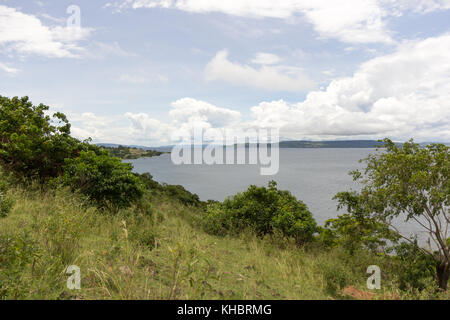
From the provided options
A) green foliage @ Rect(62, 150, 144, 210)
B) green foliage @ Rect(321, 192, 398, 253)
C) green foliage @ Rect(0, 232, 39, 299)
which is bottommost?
green foliage @ Rect(321, 192, 398, 253)

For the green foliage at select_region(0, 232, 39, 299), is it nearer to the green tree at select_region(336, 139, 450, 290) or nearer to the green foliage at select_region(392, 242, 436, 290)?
the green foliage at select_region(392, 242, 436, 290)

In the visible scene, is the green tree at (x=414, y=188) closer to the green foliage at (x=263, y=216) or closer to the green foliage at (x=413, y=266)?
the green foliage at (x=413, y=266)

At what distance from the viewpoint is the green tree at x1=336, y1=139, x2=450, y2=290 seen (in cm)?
843

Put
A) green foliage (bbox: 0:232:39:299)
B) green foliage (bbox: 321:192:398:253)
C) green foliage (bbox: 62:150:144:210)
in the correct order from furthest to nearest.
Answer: green foliage (bbox: 62:150:144:210), green foliage (bbox: 321:192:398:253), green foliage (bbox: 0:232:39:299)

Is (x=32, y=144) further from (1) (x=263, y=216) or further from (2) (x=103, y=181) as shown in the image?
(1) (x=263, y=216)

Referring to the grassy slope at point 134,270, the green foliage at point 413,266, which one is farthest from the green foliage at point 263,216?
the grassy slope at point 134,270

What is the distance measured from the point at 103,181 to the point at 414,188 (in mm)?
11331

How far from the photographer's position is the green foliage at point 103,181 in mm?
9930

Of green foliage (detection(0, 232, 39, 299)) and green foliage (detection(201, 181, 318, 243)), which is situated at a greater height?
green foliage (detection(0, 232, 39, 299))

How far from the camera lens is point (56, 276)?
144 inches

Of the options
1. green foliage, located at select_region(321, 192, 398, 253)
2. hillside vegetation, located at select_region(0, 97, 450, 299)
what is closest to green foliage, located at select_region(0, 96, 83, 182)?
hillside vegetation, located at select_region(0, 97, 450, 299)

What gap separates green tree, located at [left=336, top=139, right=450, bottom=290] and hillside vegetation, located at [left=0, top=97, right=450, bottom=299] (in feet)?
0.20

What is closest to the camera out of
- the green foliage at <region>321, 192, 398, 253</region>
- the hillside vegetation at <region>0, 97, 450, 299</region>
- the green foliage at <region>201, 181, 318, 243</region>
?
the hillside vegetation at <region>0, 97, 450, 299</region>
